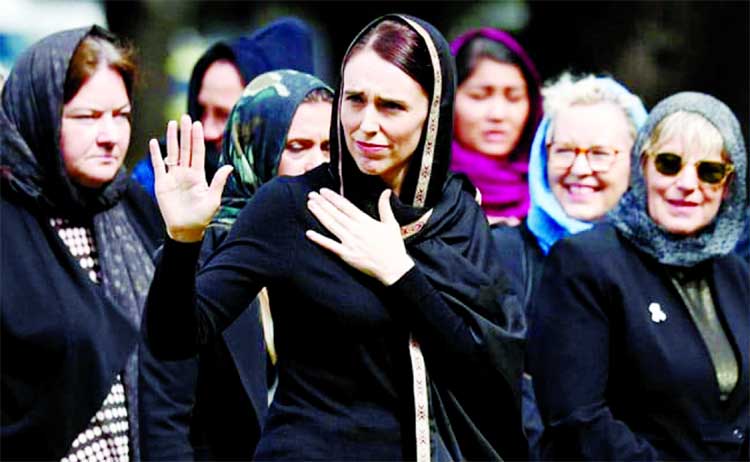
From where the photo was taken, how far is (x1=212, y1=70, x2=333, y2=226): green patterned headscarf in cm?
520

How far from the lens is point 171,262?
3932 millimetres

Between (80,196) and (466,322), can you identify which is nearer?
(466,322)

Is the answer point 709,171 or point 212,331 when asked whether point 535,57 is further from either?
point 212,331

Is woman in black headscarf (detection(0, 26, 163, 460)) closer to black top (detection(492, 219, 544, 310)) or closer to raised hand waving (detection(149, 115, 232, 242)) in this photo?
raised hand waving (detection(149, 115, 232, 242))

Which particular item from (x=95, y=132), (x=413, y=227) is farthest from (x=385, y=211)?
(x=95, y=132)

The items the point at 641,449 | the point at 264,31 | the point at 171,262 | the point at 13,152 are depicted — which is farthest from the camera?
the point at 264,31

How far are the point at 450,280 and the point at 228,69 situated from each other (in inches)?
103

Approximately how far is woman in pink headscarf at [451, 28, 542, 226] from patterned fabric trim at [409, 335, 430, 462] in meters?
2.30

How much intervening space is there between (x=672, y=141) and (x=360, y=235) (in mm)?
1475

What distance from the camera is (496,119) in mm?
6566

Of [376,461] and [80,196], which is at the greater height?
[80,196]

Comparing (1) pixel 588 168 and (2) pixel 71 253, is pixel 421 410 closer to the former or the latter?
(2) pixel 71 253

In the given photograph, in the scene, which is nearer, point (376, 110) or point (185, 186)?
point (185, 186)

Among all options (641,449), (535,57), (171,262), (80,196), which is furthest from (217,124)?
(535,57)
